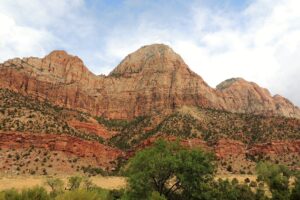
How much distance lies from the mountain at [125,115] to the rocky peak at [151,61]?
429mm

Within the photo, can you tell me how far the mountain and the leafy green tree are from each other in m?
38.4

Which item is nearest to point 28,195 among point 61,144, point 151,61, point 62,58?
point 61,144

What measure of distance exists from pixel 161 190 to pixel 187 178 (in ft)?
9.29

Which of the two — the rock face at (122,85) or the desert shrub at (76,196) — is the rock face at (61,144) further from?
the desert shrub at (76,196)

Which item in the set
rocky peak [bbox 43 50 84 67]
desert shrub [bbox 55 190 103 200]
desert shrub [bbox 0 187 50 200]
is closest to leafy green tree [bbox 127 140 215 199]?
desert shrub [bbox 0 187 50 200]

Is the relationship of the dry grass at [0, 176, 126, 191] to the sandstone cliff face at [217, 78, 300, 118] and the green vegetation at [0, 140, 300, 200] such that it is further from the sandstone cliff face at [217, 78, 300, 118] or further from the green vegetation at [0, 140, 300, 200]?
the sandstone cliff face at [217, 78, 300, 118]

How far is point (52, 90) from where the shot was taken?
120562mm

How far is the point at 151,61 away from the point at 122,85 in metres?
15.6

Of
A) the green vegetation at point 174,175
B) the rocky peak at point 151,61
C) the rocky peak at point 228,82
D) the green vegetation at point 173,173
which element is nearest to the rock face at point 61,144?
the green vegetation at point 174,175

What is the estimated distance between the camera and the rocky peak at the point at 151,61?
468 ft

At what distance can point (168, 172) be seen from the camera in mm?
33375

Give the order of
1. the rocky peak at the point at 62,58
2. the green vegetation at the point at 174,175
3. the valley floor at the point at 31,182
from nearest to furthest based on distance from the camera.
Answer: the green vegetation at the point at 174,175 → the valley floor at the point at 31,182 → the rocky peak at the point at 62,58

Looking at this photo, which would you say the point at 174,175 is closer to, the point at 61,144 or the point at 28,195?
the point at 28,195

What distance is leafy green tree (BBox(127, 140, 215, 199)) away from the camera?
32500mm
